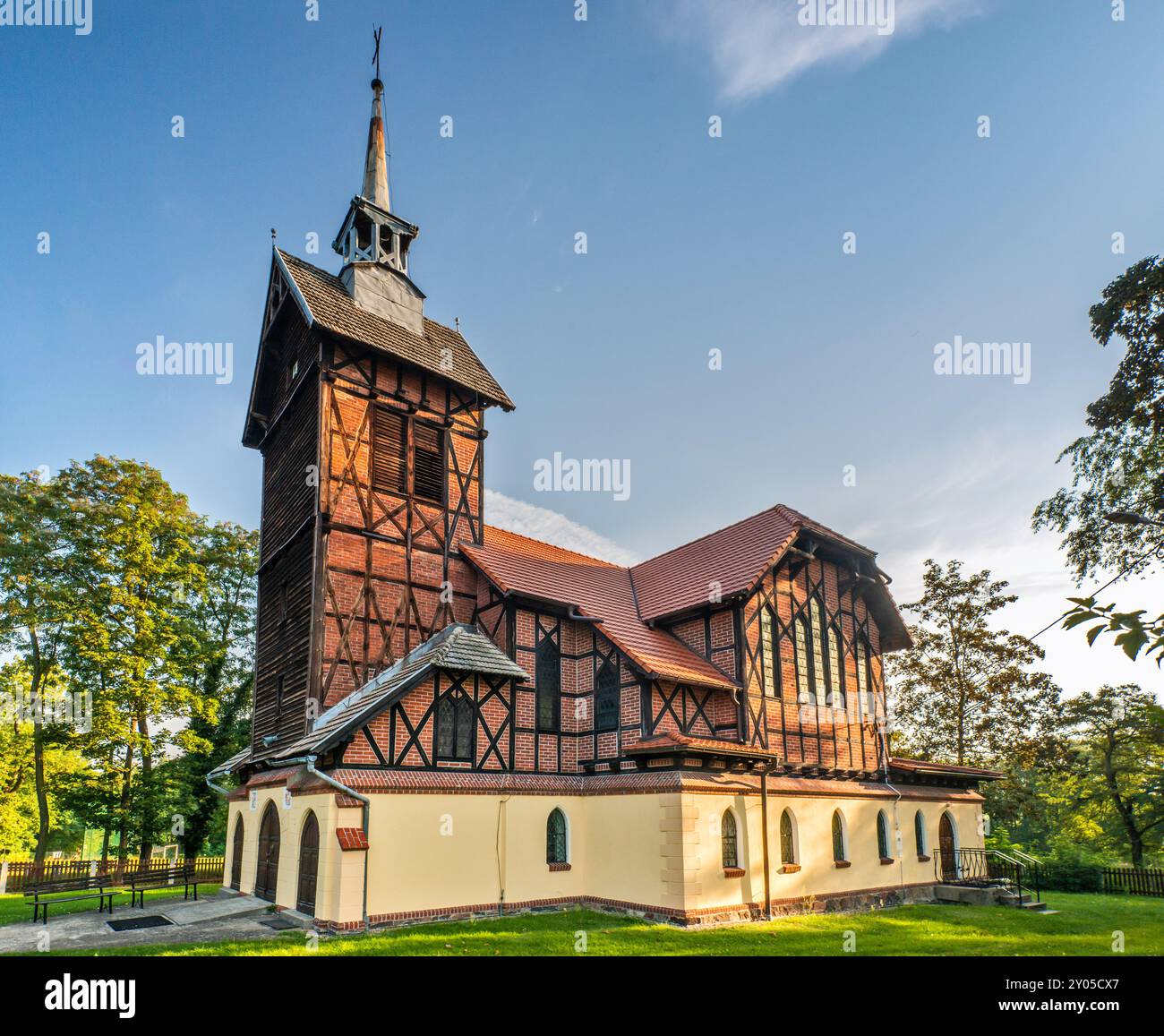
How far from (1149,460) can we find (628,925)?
1443 centimetres

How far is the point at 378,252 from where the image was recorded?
2250 cm

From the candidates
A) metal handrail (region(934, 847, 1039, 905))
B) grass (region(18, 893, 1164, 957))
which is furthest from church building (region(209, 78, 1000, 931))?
grass (region(18, 893, 1164, 957))

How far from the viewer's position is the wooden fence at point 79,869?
77.1 feet

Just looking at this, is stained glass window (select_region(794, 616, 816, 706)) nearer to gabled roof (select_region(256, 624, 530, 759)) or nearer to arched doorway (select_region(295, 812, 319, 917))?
gabled roof (select_region(256, 624, 530, 759))

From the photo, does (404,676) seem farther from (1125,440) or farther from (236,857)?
(1125,440)

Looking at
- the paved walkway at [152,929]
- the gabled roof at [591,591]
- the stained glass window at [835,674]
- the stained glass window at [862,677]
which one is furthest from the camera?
the stained glass window at [862,677]

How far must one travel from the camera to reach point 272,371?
22.7m

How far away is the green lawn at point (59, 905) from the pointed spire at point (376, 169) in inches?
768

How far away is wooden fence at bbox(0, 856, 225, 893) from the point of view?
23.5 meters

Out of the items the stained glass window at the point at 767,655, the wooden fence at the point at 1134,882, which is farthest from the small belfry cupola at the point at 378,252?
the wooden fence at the point at 1134,882

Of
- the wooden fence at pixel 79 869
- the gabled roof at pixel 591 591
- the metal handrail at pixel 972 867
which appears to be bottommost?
the wooden fence at pixel 79 869

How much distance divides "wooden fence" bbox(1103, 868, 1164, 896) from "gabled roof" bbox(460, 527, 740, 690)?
17313 millimetres

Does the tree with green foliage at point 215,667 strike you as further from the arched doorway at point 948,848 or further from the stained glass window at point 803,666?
the arched doorway at point 948,848
